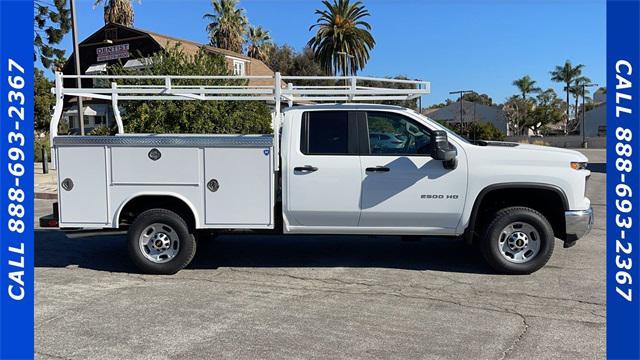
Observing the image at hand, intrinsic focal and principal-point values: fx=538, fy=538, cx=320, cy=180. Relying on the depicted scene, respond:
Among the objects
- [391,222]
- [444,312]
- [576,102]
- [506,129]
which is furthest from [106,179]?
[576,102]

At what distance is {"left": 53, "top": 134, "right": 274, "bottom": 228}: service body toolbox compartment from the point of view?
6.18m

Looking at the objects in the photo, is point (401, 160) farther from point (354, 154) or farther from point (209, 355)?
point (209, 355)

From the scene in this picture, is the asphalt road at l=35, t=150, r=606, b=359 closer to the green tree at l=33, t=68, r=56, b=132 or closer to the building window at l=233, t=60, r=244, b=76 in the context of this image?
the building window at l=233, t=60, r=244, b=76

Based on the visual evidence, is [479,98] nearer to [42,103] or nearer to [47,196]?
[42,103]

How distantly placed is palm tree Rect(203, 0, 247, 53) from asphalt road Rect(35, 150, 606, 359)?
38743mm

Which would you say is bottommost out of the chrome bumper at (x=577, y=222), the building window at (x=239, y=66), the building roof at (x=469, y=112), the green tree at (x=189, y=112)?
the chrome bumper at (x=577, y=222)

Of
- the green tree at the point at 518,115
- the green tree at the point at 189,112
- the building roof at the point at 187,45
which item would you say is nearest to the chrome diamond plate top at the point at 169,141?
the green tree at the point at 189,112

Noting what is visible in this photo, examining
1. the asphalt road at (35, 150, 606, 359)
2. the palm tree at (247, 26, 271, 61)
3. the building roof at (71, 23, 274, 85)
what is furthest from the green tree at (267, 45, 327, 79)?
the asphalt road at (35, 150, 606, 359)

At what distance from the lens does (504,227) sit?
20.4ft

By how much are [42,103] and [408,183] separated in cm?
3293

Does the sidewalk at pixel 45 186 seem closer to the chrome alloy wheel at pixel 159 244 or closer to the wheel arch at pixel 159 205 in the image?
the wheel arch at pixel 159 205

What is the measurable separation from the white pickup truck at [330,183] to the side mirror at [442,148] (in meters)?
0.04

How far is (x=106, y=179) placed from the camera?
6270 mm

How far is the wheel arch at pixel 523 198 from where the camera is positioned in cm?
608
